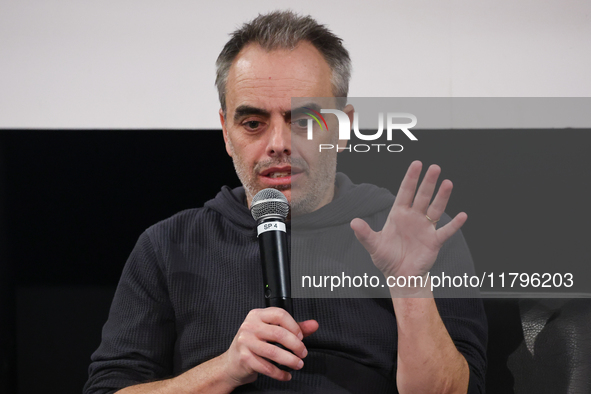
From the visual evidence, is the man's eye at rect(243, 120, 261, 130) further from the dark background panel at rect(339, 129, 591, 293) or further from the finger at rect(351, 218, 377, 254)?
the finger at rect(351, 218, 377, 254)

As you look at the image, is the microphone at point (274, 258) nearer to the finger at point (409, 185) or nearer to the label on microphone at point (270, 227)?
the label on microphone at point (270, 227)

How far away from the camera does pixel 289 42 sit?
147cm

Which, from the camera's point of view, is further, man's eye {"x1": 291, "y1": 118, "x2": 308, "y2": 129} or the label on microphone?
Result: man's eye {"x1": 291, "y1": 118, "x2": 308, "y2": 129}

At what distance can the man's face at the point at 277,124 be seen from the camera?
135 centimetres

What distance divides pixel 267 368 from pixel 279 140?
24.7 inches

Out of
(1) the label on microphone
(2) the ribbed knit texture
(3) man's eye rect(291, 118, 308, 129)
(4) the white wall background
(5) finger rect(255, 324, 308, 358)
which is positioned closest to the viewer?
(5) finger rect(255, 324, 308, 358)

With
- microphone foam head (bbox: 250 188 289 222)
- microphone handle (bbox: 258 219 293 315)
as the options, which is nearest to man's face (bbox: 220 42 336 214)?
microphone foam head (bbox: 250 188 289 222)

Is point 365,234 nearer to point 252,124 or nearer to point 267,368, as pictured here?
point 267,368

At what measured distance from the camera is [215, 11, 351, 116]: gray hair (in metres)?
1.48

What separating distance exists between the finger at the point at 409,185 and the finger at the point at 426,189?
1 centimetres

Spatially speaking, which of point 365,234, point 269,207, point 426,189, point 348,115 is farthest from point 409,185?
point 348,115

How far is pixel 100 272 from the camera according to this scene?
189cm

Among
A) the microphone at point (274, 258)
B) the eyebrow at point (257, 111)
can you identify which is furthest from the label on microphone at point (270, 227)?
the eyebrow at point (257, 111)

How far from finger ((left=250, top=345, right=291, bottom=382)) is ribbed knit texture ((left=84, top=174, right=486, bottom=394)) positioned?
304 mm
